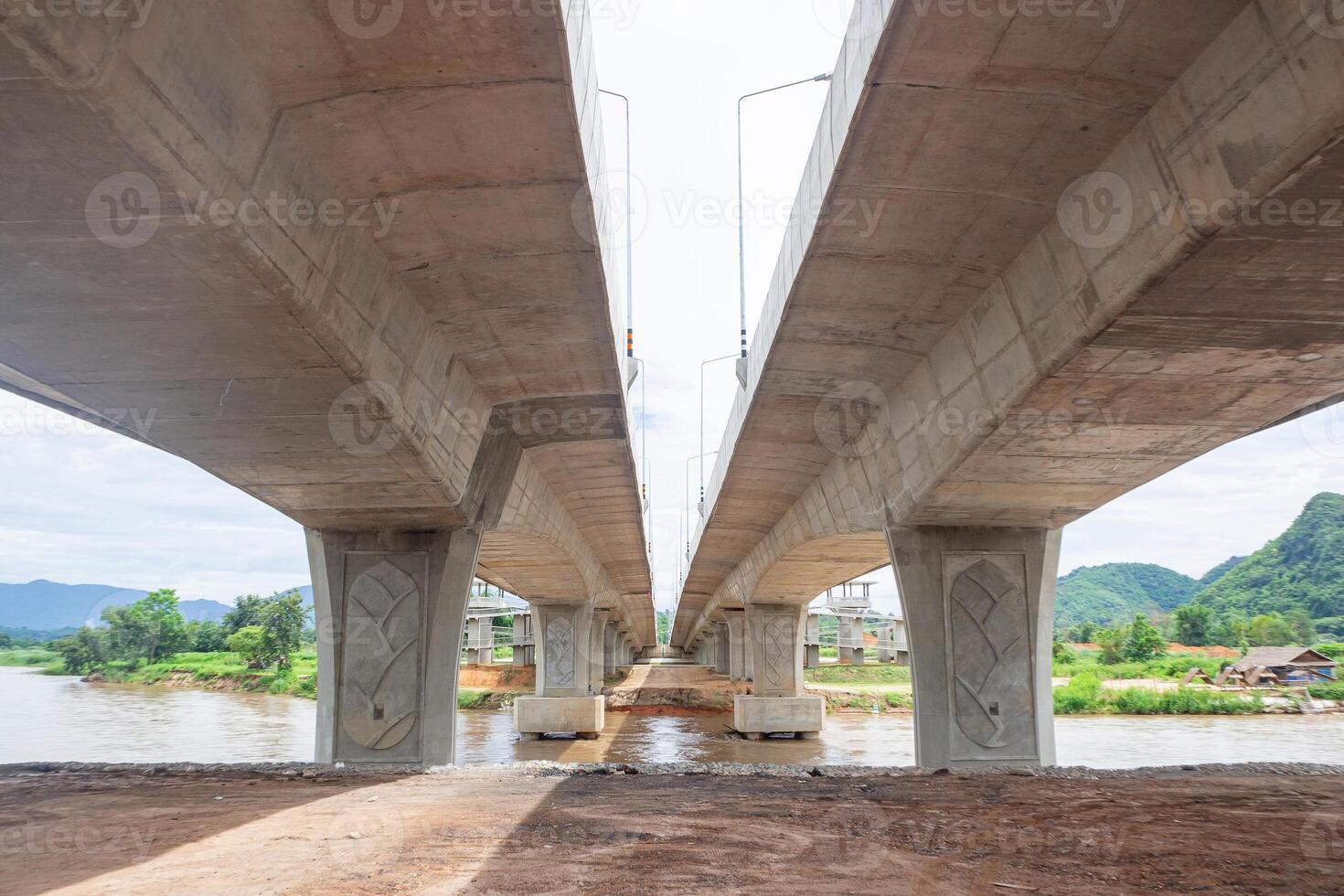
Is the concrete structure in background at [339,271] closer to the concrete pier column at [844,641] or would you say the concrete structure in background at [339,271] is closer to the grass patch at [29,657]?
the concrete pier column at [844,641]

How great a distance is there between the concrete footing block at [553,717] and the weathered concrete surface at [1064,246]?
25.1 metres

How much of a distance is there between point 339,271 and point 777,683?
31580mm

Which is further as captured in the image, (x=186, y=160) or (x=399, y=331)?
(x=399, y=331)

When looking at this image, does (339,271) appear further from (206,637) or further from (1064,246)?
(206,637)

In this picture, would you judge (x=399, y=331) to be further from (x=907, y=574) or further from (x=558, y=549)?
(x=558, y=549)

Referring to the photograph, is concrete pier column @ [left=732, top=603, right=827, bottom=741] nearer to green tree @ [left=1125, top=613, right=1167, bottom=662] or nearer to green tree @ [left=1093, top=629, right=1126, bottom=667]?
green tree @ [left=1093, top=629, right=1126, bottom=667]

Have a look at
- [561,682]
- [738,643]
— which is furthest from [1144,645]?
[561,682]

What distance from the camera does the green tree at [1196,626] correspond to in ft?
299

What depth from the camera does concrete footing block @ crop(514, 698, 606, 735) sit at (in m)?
35.8

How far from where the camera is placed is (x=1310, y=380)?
29.6 ft

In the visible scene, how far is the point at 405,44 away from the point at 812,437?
36.5 ft

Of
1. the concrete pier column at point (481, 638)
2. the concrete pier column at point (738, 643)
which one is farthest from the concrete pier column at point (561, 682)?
the concrete pier column at point (481, 638)

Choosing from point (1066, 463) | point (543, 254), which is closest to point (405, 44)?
point (543, 254)

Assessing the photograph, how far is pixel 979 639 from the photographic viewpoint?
49.8 feet
